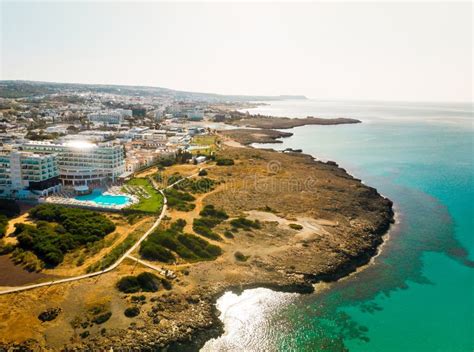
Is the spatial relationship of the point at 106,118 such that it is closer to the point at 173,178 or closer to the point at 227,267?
the point at 173,178

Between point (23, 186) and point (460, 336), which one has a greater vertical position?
point (23, 186)

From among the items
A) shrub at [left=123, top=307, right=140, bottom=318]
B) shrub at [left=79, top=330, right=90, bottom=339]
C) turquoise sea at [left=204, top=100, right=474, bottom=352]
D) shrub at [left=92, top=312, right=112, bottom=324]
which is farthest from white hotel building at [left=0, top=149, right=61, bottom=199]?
turquoise sea at [left=204, top=100, right=474, bottom=352]

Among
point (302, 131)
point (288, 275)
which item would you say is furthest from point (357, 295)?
point (302, 131)

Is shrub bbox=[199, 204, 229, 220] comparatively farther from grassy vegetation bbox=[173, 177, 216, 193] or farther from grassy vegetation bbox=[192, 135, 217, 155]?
grassy vegetation bbox=[192, 135, 217, 155]

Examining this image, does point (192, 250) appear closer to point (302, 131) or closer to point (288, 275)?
point (288, 275)

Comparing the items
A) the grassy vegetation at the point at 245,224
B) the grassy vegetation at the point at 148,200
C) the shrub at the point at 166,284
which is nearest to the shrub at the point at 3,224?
the grassy vegetation at the point at 148,200

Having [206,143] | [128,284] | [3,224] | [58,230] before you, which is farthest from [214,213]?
[206,143]
